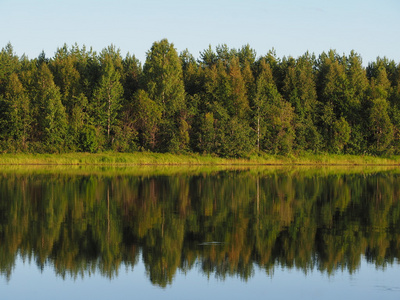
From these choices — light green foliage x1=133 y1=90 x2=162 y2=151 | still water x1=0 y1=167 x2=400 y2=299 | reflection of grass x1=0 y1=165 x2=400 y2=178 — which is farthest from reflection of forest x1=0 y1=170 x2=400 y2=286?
light green foliage x1=133 y1=90 x2=162 y2=151

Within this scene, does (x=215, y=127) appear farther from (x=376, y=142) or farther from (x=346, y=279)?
(x=346, y=279)

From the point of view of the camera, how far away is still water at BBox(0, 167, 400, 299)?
535 inches

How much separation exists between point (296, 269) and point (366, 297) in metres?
2.68

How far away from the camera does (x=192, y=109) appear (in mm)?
87125

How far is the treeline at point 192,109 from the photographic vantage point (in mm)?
80406

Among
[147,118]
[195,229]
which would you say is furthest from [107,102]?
[195,229]

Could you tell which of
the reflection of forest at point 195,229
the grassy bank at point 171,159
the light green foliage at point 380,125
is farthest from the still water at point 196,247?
the light green foliage at point 380,125

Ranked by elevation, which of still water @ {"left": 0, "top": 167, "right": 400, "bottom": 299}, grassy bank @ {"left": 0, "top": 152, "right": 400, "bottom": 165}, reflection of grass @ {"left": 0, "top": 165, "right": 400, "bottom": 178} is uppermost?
grassy bank @ {"left": 0, "top": 152, "right": 400, "bottom": 165}

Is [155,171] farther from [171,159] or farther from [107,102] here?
[107,102]

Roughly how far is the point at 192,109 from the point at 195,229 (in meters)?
66.9

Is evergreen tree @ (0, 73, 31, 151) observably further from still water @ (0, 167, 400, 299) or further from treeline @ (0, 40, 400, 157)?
still water @ (0, 167, 400, 299)

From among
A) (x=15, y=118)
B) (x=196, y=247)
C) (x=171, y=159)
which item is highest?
(x=15, y=118)

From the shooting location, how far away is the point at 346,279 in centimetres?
1428

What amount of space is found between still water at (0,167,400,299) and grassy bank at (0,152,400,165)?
143ft
